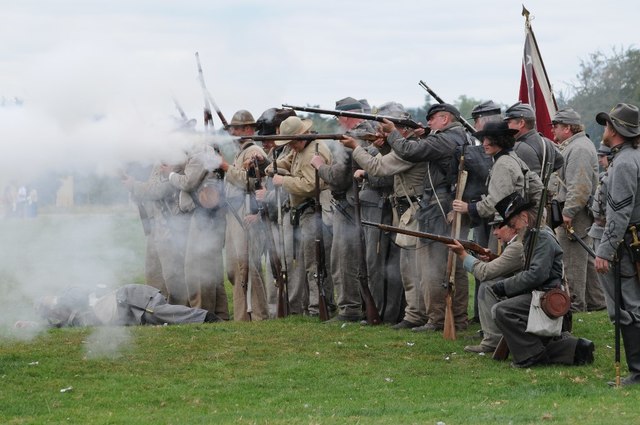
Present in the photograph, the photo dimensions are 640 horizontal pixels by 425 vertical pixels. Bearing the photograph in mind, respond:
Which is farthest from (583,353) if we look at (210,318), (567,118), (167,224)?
(167,224)

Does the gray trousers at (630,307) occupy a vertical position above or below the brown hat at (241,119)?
below

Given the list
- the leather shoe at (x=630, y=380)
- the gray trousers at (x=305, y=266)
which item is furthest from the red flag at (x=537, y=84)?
the leather shoe at (x=630, y=380)

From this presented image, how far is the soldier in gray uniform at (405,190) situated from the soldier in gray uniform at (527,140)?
1.08m

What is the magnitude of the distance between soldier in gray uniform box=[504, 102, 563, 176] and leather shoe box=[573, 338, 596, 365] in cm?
232

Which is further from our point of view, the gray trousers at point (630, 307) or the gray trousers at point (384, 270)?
the gray trousers at point (384, 270)

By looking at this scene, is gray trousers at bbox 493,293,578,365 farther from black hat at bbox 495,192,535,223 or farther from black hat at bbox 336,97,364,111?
black hat at bbox 336,97,364,111

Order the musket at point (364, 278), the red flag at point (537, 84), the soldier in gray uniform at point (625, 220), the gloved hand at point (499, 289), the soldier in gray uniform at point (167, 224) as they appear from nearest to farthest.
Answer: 1. the soldier in gray uniform at point (625, 220)
2. the gloved hand at point (499, 289)
3. the musket at point (364, 278)
4. the red flag at point (537, 84)
5. the soldier in gray uniform at point (167, 224)

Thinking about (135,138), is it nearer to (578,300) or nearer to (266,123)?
(266,123)

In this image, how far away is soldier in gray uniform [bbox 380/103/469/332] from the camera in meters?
12.2

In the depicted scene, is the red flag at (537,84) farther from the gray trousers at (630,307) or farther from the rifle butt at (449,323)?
the gray trousers at (630,307)

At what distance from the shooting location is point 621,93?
36.2m

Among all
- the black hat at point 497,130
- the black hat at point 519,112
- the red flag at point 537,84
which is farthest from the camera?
the red flag at point 537,84

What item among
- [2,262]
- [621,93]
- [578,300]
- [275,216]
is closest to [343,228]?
[275,216]

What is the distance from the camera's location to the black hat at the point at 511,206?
10.3 m
